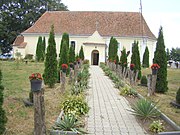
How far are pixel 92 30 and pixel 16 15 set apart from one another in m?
20.5

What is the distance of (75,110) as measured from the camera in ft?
24.3

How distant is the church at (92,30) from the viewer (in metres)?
42.7

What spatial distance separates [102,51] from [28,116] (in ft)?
107

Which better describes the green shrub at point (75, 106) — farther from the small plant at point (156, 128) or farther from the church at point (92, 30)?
the church at point (92, 30)

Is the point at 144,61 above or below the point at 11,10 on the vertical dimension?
below

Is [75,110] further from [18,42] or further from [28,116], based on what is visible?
[18,42]

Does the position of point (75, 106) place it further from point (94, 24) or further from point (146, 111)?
point (94, 24)

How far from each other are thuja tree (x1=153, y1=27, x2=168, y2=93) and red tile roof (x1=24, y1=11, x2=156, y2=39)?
2976cm

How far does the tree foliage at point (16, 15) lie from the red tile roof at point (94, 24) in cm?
811

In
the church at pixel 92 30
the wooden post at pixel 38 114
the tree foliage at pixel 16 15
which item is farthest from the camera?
the tree foliage at pixel 16 15

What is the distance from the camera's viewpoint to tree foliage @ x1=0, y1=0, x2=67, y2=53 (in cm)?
5162

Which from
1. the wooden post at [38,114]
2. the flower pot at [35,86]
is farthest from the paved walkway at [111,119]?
the flower pot at [35,86]

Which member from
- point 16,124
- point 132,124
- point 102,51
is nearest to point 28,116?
point 16,124

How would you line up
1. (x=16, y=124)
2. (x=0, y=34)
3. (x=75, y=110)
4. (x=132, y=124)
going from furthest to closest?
(x=0, y=34) < (x=75, y=110) < (x=132, y=124) < (x=16, y=124)
